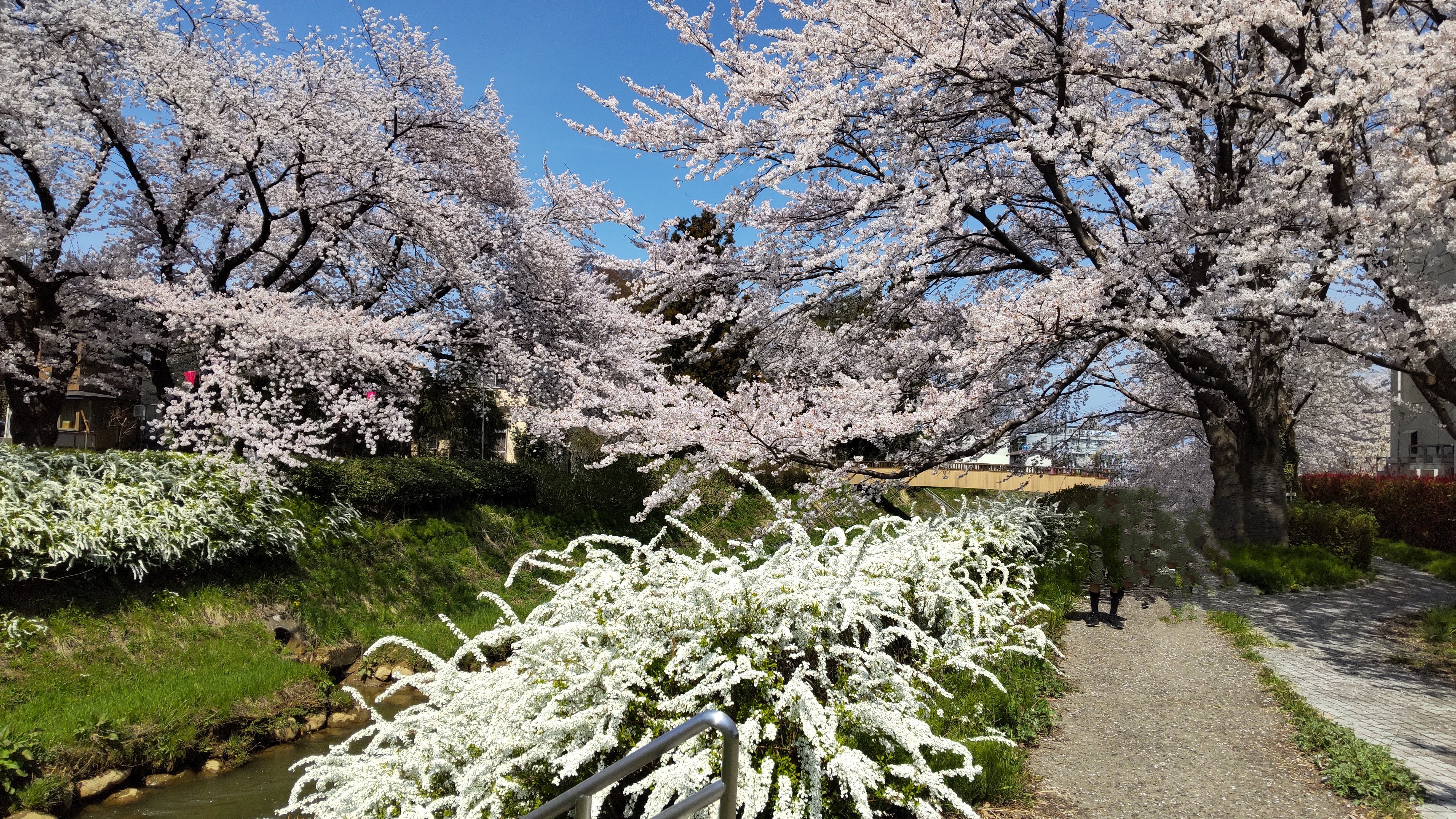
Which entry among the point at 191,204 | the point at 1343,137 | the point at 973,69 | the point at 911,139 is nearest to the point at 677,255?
the point at 911,139

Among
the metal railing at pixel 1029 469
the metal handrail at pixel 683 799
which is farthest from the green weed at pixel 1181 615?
the metal handrail at pixel 683 799

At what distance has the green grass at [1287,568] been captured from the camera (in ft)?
30.0

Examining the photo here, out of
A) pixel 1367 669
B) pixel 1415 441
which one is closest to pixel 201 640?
pixel 1367 669

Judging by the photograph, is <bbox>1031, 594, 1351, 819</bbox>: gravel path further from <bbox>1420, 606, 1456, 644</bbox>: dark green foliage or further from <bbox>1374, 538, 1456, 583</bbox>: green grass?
<bbox>1374, 538, 1456, 583</bbox>: green grass

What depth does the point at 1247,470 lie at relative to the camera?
10.2 meters

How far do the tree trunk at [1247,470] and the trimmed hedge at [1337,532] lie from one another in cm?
80

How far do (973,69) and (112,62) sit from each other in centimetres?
1223

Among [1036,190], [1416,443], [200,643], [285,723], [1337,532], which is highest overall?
[1036,190]

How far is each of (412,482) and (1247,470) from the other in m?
12.7

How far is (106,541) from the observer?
8.95 meters

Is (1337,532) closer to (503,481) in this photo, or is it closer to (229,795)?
(229,795)

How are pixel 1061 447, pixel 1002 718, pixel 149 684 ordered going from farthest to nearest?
pixel 1061 447 → pixel 149 684 → pixel 1002 718

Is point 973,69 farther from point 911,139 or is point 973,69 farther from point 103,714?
point 103,714

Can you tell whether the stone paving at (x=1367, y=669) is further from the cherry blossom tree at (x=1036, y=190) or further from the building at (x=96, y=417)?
the building at (x=96, y=417)
